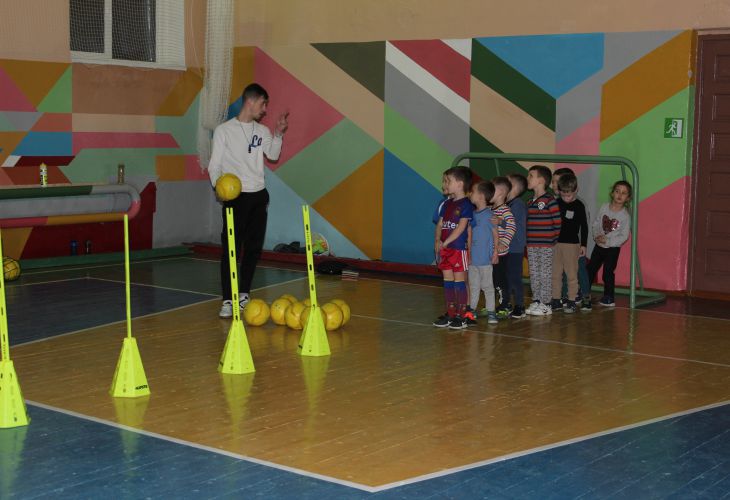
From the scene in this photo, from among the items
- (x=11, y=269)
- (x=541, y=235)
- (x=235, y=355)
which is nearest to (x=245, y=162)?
(x=235, y=355)

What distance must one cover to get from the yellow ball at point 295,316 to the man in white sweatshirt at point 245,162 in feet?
2.38

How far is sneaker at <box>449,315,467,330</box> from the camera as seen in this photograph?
10.3 metres

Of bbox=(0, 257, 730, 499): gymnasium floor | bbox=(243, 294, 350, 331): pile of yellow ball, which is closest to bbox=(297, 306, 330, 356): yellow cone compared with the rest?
bbox=(0, 257, 730, 499): gymnasium floor

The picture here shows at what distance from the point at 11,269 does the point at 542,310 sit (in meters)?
6.15

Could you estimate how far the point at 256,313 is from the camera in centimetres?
1012

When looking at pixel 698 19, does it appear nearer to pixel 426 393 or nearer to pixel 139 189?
pixel 426 393

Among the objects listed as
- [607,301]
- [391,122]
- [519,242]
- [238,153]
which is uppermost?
[391,122]

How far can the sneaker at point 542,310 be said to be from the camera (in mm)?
11062

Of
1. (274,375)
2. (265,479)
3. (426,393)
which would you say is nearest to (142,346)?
(274,375)

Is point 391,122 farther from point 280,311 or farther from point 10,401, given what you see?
point 10,401

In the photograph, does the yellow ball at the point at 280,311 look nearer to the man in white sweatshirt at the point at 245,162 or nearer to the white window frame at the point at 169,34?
the man in white sweatshirt at the point at 245,162

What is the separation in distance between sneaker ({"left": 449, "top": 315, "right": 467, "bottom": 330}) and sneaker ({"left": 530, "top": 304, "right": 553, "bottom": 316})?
1.10 metres

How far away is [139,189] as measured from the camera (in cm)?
1508

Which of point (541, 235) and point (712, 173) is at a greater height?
point (712, 173)
